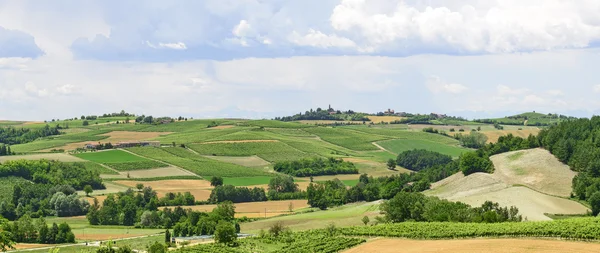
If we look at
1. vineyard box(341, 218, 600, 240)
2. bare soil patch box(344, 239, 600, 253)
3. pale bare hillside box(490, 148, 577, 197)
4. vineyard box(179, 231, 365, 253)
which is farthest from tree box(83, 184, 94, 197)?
bare soil patch box(344, 239, 600, 253)

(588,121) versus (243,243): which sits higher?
(588,121)

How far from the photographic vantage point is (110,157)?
191375 millimetres

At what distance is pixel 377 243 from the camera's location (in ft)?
269

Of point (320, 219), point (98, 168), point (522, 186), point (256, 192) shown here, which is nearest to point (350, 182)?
point (256, 192)

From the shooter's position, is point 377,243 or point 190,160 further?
point 190,160

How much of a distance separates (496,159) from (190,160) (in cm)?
7496

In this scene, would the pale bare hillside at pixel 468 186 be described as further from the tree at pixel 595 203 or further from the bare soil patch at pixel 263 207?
the bare soil patch at pixel 263 207

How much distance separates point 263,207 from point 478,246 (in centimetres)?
7861

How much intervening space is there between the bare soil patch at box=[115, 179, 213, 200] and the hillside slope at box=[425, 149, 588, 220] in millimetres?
44212

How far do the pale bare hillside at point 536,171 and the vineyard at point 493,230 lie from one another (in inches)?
1962

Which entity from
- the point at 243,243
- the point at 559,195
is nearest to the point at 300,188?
the point at 559,195

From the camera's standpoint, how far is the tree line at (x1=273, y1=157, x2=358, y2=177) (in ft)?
632

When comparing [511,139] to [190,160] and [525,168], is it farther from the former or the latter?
[190,160]

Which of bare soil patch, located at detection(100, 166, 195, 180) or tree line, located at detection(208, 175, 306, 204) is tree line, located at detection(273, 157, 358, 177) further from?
bare soil patch, located at detection(100, 166, 195, 180)
